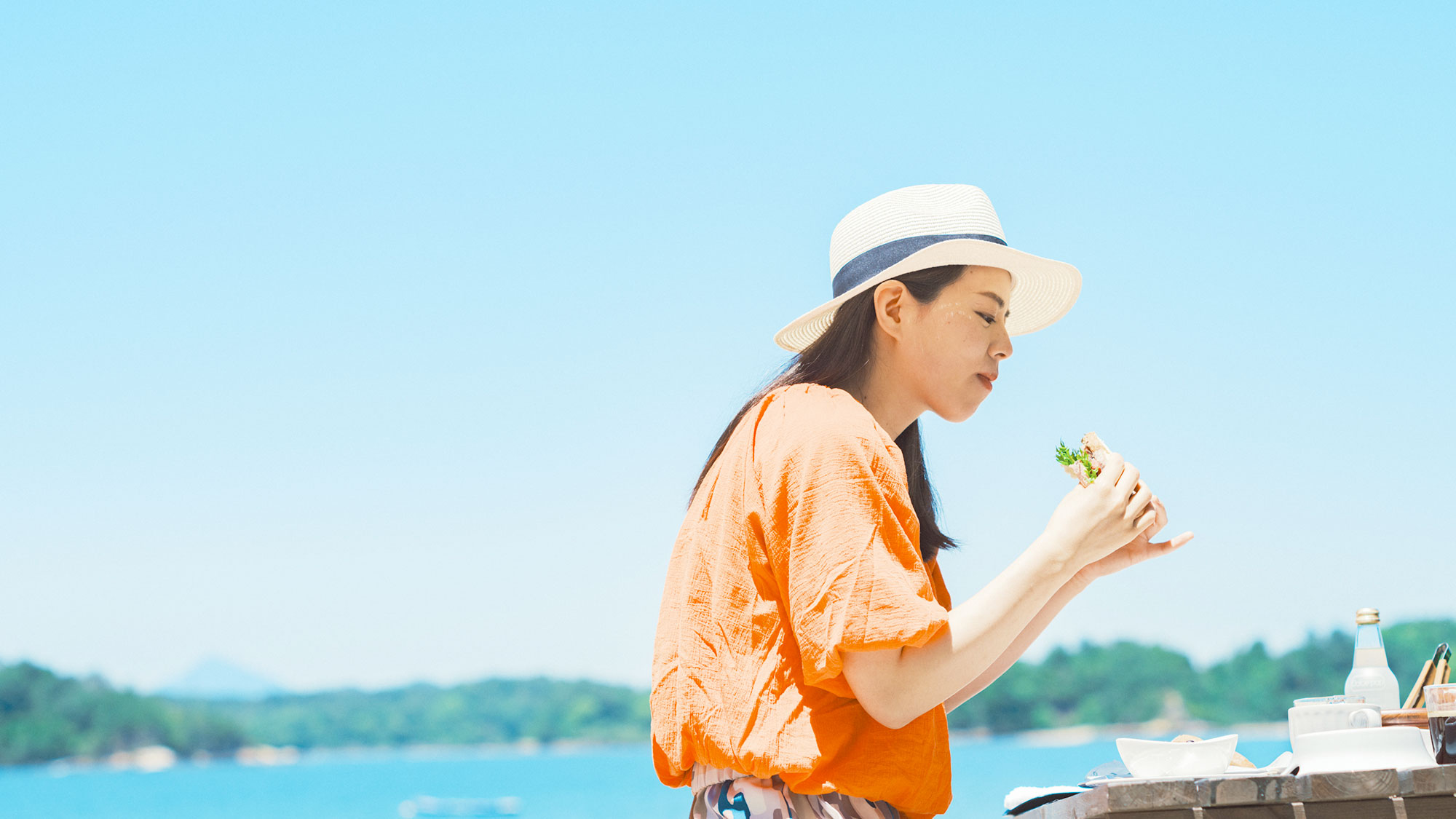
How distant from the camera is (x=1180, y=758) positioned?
2.06 metres

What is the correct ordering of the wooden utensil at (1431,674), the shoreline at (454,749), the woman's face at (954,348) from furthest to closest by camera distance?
the shoreline at (454,749), the wooden utensil at (1431,674), the woman's face at (954,348)

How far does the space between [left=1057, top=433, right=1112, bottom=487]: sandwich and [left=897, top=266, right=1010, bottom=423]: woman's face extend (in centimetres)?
24

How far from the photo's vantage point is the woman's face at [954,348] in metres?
2.30

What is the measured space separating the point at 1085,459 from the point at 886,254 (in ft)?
1.82

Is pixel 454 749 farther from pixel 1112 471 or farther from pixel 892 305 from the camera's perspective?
pixel 1112 471

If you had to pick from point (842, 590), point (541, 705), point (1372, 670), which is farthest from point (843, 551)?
point (541, 705)

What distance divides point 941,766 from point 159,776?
127761 mm

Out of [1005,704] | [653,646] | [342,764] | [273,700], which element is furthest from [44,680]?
[653,646]

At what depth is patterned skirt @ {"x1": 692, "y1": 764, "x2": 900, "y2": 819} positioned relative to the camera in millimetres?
1938

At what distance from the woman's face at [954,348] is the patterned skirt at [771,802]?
740 millimetres

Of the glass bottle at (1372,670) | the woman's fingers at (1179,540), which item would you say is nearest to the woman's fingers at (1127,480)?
the woman's fingers at (1179,540)

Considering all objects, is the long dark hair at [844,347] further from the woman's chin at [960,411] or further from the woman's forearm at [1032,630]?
the woman's forearm at [1032,630]

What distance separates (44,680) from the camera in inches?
3917

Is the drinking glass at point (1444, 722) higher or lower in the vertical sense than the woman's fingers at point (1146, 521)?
lower
